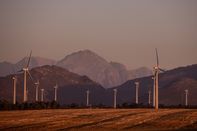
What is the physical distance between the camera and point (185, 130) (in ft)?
173

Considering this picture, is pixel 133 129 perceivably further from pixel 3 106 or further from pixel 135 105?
pixel 135 105

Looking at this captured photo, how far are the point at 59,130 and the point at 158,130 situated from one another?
9.01 meters

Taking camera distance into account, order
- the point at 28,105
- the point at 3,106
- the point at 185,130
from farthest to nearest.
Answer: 1. the point at 28,105
2. the point at 3,106
3. the point at 185,130

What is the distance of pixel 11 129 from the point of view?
54344 millimetres

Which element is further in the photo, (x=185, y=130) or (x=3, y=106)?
(x=3, y=106)

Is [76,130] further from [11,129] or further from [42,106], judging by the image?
[42,106]

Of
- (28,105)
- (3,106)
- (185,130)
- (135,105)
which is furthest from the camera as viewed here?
(135,105)

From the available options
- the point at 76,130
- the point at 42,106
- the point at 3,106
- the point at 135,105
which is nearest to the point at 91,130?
the point at 76,130

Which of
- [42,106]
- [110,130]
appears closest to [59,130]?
[110,130]

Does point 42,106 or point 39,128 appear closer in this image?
point 39,128

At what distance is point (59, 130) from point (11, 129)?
4734 millimetres

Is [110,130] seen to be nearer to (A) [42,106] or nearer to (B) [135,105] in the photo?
(A) [42,106]

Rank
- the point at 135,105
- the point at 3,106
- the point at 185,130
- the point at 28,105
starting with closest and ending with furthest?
the point at 185,130 → the point at 3,106 → the point at 28,105 → the point at 135,105

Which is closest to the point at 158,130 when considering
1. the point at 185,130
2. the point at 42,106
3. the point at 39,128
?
the point at 185,130
